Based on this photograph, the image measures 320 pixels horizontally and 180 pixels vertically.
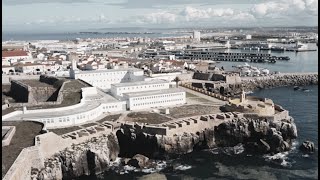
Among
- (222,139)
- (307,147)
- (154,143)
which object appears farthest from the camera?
(222,139)

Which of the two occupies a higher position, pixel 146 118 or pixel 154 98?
pixel 154 98

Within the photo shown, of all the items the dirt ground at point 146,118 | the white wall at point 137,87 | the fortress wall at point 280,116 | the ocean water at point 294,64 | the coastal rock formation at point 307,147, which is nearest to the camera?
the coastal rock formation at point 307,147

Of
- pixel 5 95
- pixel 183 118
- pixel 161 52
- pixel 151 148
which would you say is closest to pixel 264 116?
pixel 183 118

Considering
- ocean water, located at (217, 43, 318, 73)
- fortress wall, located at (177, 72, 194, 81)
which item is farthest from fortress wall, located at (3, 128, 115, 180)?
ocean water, located at (217, 43, 318, 73)

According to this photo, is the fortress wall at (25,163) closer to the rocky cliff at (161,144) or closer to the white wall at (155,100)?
the rocky cliff at (161,144)

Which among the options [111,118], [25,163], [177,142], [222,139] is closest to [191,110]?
[222,139]

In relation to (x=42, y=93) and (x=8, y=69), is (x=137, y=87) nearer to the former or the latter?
(x=42, y=93)

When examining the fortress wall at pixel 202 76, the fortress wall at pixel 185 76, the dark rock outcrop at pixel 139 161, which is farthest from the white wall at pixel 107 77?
the dark rock outcrop at pixel 139 161

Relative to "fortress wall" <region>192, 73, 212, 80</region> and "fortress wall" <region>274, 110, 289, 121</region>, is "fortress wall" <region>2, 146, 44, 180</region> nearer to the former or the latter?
"fortress wall" <region>274, 110, 289, 121</region>
